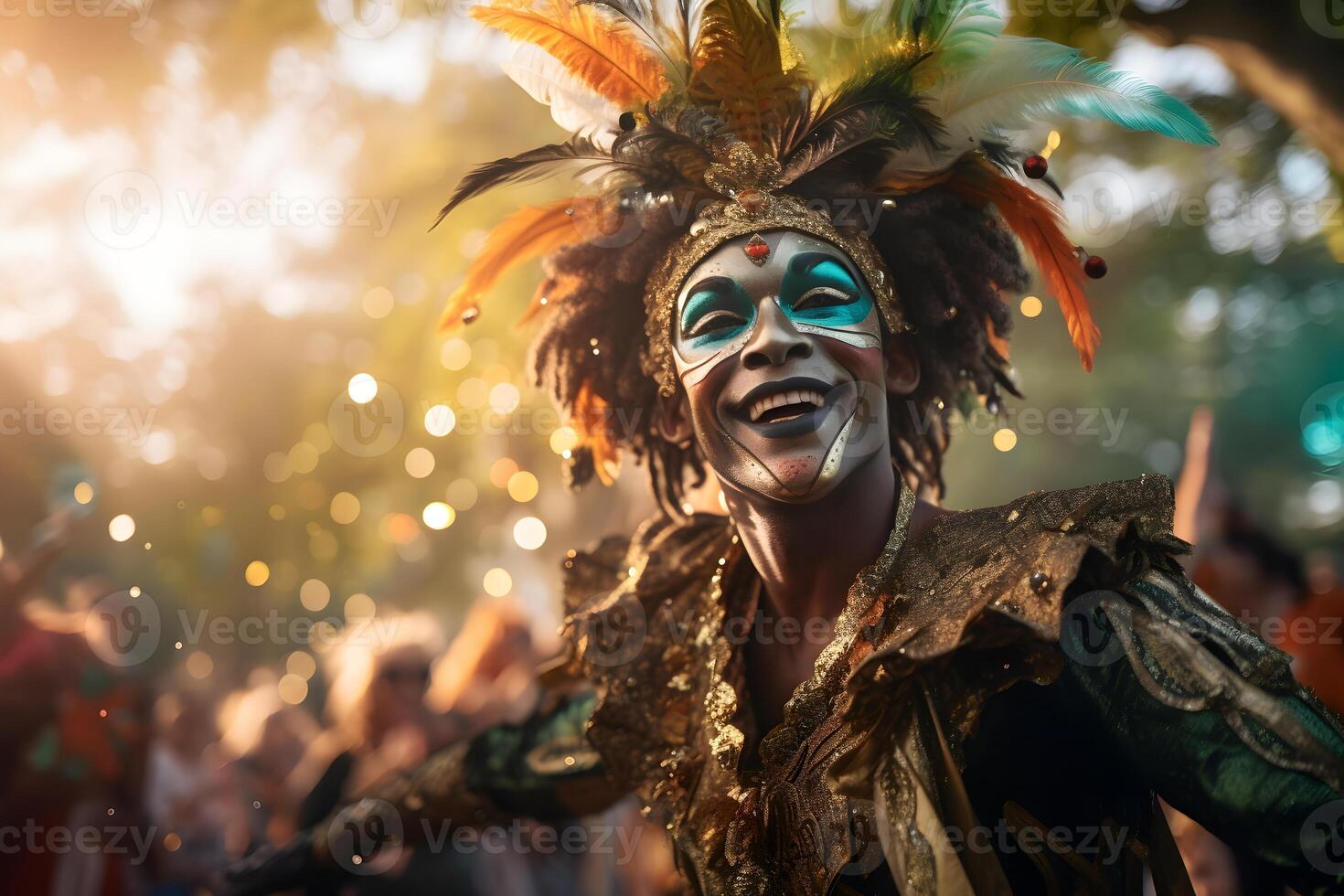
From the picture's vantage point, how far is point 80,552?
7.30 metres

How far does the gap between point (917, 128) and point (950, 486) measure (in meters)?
8.65

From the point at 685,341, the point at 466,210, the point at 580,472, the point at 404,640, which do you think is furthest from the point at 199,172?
the point at 685,341

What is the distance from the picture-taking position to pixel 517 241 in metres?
2.97

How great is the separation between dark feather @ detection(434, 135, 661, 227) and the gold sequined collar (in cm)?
124

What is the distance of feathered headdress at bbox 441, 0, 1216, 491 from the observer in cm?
260

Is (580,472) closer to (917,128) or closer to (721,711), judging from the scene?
(721,711)
